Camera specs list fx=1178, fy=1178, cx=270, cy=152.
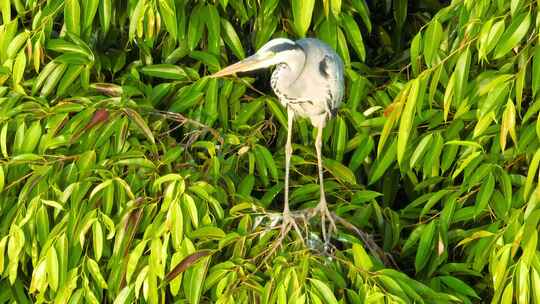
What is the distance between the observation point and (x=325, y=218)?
257cm

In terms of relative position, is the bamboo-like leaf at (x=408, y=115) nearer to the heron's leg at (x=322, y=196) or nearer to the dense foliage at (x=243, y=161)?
the dense foliage at (x=243, y=161)

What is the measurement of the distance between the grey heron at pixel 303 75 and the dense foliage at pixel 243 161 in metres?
0.06

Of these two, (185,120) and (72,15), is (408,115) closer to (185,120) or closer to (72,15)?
(185,120)

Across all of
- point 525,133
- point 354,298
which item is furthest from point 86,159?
point 525,133

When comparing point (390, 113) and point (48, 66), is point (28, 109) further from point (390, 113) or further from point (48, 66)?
point (390, 113)

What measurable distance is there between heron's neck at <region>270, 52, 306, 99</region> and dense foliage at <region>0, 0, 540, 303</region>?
0.24 ft

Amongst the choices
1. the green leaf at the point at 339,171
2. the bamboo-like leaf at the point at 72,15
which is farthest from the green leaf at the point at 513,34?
the bamboo-like leaf at the point at 72,15

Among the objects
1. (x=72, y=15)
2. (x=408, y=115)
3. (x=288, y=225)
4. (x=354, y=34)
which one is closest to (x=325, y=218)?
(x=288, y=225)

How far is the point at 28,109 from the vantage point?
8.88ft

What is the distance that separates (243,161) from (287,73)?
251mm

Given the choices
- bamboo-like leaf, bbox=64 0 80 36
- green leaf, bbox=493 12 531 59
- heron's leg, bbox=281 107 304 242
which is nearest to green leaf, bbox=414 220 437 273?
heron's leg, bbox=281 107 304 242

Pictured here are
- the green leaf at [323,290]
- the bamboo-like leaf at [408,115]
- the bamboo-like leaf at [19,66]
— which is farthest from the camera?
the bamboo-like leaf at [19,66]

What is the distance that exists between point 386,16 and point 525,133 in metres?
0.98

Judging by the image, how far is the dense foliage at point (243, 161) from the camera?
2.34m
